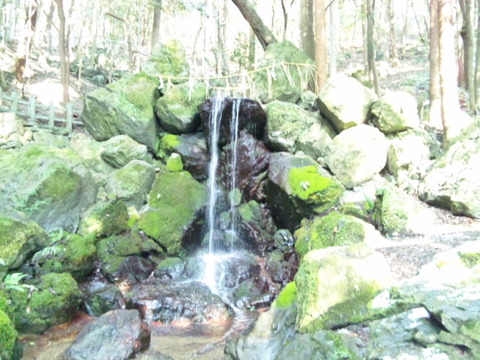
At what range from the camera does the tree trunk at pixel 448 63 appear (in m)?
8.38

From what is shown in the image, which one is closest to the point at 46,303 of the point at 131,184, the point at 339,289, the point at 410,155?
the point at 131,184

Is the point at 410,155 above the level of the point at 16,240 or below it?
above

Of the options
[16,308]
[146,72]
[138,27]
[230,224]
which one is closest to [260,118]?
[230,224]

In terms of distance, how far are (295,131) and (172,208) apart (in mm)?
3820

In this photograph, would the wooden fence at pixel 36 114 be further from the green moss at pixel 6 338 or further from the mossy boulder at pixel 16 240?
the green moss at pixel 6 338

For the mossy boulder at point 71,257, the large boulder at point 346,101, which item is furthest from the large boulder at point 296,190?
the mossy boulder at point 71,257

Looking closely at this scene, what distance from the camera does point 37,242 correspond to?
23.1 feet

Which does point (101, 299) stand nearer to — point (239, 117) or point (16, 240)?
point (16, 240)

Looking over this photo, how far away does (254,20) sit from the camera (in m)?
15.2

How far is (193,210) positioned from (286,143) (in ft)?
9.91

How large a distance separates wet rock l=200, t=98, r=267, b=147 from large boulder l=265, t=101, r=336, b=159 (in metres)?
0.28

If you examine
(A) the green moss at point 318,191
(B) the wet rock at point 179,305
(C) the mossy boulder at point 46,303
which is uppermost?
(A) the green moss at point 318,191

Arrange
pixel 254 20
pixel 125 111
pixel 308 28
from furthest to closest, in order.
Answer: pixel 308 28, pixel 254 20, pixel 125 111

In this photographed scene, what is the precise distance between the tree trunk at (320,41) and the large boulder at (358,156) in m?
3.92
